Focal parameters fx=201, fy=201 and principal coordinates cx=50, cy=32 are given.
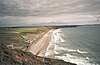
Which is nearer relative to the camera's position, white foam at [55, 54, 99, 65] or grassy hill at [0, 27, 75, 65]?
white foam at [55, 54, 99, 65]

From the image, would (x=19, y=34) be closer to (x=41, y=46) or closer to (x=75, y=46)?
(x=41, y=46)

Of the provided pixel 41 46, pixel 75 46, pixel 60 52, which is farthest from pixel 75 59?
pixel 41 46

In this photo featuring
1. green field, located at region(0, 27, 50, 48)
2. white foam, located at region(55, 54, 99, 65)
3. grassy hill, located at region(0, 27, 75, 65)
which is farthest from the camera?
green field, located at region(0, 27, 50, 48)

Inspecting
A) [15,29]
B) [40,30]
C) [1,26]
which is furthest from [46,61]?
[1,26]

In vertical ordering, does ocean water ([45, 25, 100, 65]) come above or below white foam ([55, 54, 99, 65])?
above

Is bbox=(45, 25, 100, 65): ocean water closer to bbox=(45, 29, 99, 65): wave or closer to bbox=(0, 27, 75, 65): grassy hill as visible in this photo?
bbox=(45, 29, 99, 65): wave

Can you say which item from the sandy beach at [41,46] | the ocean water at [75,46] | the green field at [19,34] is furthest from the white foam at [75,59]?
the green field at [19,34]

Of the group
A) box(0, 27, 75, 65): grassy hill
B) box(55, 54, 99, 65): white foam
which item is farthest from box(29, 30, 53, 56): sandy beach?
box(55, 54, 99, 65): white foam

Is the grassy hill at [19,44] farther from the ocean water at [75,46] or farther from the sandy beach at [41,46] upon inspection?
the ocean water at [75,46]
